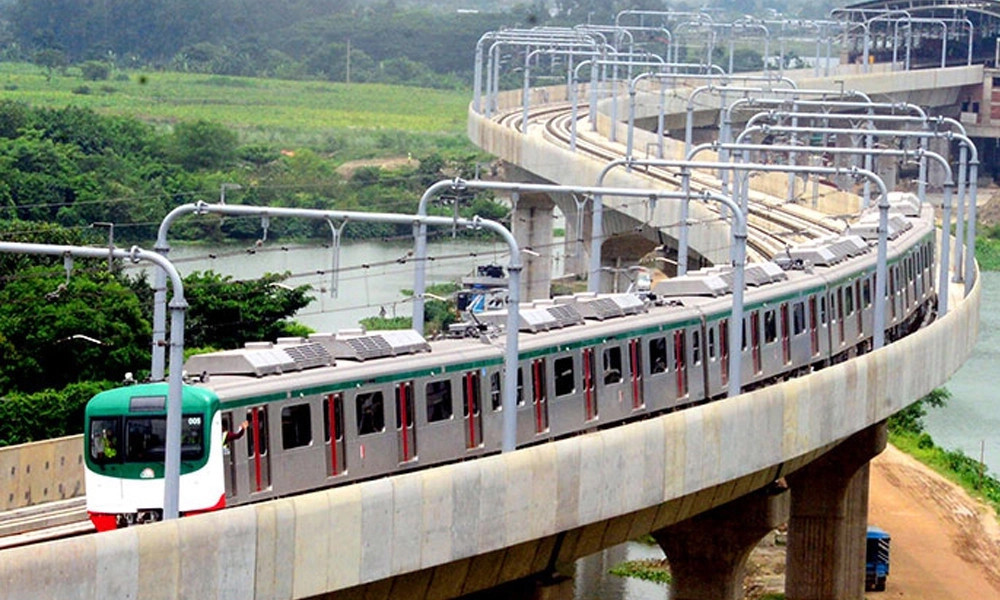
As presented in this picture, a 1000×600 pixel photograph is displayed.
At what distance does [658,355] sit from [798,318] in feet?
19.1

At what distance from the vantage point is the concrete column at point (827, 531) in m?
44.2

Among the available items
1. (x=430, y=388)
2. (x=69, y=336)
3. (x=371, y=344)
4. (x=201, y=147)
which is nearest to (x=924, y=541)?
(x=69, y=336)

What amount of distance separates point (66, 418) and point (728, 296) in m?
13.9

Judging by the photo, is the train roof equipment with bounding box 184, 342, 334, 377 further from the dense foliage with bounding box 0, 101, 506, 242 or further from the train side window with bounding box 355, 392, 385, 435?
the dense foliage with bounding box 0, 101, 506, 242

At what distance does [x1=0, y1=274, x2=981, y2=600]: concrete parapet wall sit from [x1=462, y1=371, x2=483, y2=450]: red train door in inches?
87.3

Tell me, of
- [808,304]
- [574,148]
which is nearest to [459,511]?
[808,304]

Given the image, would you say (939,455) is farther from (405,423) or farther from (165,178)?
(165,178)

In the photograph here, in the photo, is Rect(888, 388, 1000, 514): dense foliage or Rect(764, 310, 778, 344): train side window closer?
Rect(764, 310, 778, 344): train side window

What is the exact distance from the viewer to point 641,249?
75.2 meters

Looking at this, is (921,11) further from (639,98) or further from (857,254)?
(857,254)

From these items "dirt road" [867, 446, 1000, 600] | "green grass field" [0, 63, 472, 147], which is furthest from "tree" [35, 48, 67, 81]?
"dirt road" [867, 446, 1000, 600]

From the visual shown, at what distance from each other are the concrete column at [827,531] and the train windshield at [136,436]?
71.5 feet

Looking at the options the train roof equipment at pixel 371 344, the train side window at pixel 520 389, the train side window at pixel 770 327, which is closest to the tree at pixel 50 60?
the train side window at pixel 770 327

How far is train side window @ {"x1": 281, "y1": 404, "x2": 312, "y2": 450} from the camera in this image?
25.7 metres
